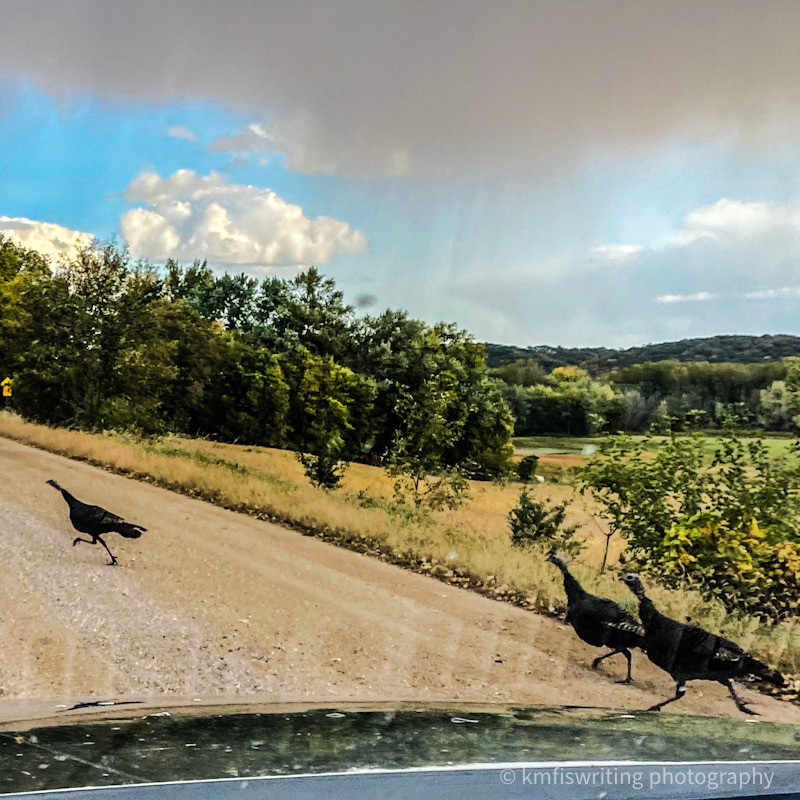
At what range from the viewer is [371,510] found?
3.41m

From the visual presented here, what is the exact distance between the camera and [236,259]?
349 centimetres

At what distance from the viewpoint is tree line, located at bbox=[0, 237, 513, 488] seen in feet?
10.8

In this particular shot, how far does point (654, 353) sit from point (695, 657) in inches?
46.1

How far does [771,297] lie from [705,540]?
0.97m

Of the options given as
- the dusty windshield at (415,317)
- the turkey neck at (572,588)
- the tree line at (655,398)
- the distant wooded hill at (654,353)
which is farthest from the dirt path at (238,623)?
the distant wooded hill at (654,353)

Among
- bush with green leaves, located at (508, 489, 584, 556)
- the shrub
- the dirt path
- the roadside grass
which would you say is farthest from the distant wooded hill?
the dirt path

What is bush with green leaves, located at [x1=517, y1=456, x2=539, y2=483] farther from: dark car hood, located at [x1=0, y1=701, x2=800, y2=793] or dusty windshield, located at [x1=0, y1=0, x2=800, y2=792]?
dark car hood, located at [x1=0, y1=701, x2=800, y2=793]

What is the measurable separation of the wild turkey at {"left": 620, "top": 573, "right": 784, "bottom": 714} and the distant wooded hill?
1.02 m

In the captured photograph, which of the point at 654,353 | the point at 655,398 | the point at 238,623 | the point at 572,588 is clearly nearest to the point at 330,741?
the point at 238,623

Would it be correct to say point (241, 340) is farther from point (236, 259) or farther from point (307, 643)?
point (307, 643)

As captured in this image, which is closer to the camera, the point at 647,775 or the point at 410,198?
the point at 647,775

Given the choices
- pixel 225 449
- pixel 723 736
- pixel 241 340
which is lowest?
pixel 723 736

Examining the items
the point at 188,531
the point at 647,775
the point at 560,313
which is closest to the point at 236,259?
the point at 188,531

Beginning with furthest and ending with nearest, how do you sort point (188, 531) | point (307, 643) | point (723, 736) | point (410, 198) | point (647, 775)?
point (410, 198) → point (188, 531) → point (307, 643) → point (723, 736) → point (647, 775)
